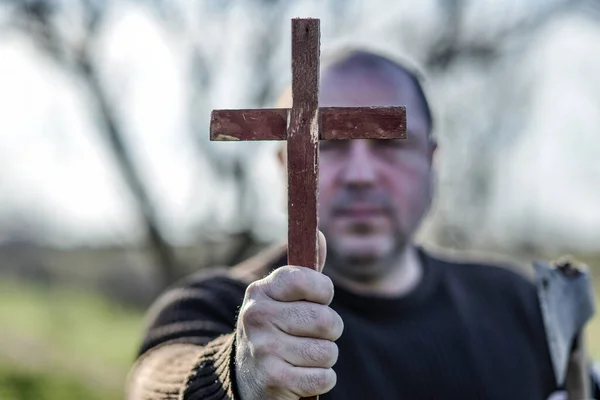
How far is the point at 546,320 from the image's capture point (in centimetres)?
252

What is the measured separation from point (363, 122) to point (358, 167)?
71 cm

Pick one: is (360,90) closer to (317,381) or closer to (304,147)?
(304,147)

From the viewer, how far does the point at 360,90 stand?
2.15 m

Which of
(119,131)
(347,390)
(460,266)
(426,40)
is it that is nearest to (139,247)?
(119,131)

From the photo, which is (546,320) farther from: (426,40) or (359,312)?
(426,40)

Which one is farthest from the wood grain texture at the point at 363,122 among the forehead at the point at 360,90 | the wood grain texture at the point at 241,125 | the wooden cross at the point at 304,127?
the forehead at the point at 360,90

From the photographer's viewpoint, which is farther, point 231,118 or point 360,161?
point 360,161

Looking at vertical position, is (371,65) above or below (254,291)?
above

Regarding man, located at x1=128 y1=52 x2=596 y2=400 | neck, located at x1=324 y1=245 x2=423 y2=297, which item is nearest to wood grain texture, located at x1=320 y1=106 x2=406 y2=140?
man, located at x1=128 y1=52 x2=596 y2=400

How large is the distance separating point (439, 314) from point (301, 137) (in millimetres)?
1185

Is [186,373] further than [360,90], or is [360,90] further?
[360,90]

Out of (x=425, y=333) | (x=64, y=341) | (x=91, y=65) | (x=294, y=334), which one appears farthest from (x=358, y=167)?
(x=64, y=341)

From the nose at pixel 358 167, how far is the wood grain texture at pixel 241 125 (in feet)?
2.40

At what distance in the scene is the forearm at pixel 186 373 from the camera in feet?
4.90
